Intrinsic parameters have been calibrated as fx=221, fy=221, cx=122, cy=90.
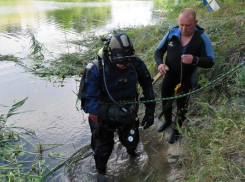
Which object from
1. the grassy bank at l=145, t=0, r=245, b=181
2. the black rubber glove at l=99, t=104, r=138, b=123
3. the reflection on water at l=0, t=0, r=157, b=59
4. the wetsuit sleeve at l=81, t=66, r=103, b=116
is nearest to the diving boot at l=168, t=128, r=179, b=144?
the grassy bank at l=145, t=0, r=245, b=181

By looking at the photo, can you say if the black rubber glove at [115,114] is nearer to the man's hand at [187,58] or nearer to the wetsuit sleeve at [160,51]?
the man's hand at [187,58]

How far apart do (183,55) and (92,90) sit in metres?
1.22

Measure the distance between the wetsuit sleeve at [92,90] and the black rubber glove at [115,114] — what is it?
7cm

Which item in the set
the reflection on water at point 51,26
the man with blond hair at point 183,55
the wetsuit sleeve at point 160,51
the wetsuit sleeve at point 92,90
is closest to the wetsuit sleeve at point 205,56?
the man with blond hair at point 183,55

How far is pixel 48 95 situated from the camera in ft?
18.1

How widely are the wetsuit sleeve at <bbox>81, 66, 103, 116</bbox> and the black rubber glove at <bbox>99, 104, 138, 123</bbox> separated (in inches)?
2.9

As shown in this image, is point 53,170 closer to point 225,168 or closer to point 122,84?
point 122,84

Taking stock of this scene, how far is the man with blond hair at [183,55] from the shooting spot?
2762 mm

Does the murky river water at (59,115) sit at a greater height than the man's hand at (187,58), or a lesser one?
lesser

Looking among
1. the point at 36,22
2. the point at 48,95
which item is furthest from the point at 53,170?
the point at 36,22

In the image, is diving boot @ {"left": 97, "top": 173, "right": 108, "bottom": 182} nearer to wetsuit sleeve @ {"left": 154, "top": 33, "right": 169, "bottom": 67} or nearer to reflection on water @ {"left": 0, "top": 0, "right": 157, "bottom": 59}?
wetsuit sleeve @ {"left": 154, "top": 33, "right": 169, "bottom": 67}

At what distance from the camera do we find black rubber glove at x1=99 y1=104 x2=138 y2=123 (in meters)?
2.29

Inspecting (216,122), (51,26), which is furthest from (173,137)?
(51,26)

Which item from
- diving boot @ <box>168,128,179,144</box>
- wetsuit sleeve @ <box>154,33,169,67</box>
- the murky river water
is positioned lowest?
the murky river water
